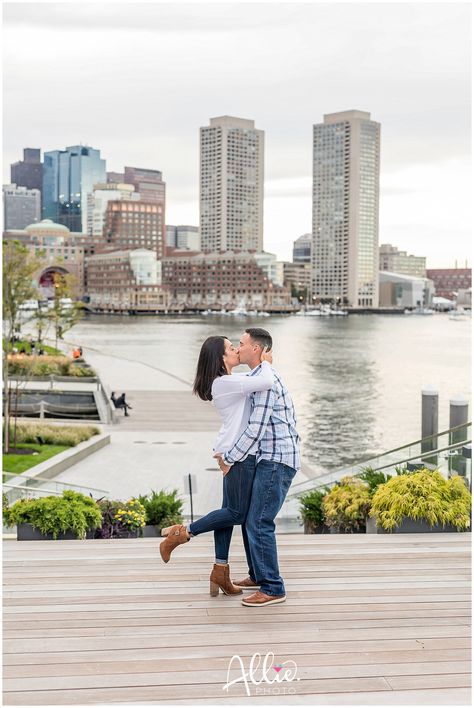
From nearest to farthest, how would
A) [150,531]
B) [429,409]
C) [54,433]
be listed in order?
[150,531]
[429,409]
[54,433]

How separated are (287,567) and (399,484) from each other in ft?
5.44

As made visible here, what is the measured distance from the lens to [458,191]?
6.18 m

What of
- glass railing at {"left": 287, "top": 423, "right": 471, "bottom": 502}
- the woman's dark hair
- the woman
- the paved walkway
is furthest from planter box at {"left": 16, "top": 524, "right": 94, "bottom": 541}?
glass railing at {"left": 287, "top": 423, "right": 471, "bottom": 502}

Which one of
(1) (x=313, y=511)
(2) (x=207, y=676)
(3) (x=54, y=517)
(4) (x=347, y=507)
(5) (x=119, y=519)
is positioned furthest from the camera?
(1) (x=313, y=511)

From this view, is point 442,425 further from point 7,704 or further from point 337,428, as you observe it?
point 7,704

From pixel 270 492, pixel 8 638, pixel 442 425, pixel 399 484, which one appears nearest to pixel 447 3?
pixel 270 492

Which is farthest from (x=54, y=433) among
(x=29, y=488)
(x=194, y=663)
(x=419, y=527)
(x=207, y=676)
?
(x=207, y=676)

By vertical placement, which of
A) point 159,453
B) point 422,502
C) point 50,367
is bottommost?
point 159,453

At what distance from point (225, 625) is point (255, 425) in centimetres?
119

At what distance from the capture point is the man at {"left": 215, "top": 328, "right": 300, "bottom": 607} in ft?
16.9

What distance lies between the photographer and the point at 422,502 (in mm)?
6887

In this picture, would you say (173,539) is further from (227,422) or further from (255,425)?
(255,425)

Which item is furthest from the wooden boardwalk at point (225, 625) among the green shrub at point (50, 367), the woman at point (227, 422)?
the green shrub at point (50, 367)

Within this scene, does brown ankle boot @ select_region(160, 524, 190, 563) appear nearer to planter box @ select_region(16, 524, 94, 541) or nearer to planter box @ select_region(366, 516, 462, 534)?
planter box @ select_region(16, 524, 94, 541)
